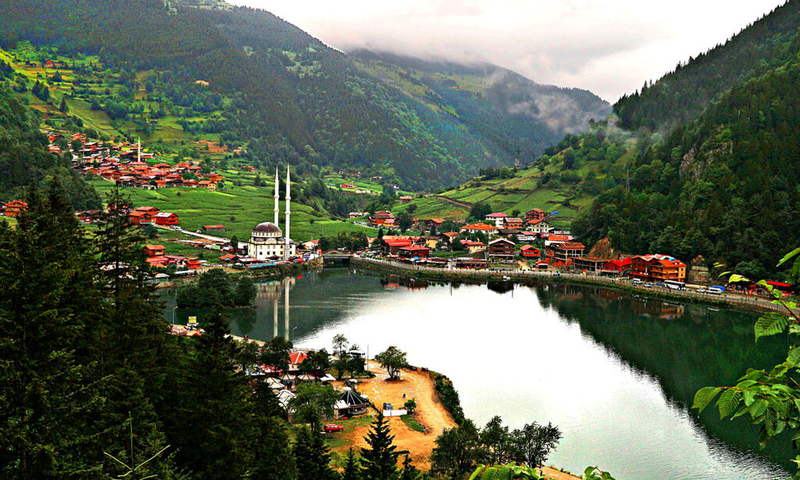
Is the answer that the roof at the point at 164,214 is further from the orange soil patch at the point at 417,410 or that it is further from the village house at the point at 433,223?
the orange soil patch at the point at 417,410

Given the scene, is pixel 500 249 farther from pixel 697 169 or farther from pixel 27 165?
pixel 27 165

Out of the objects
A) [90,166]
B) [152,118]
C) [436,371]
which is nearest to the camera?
[436,371]

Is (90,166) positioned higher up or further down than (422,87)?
further down

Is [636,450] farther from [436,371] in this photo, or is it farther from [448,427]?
[436,371]

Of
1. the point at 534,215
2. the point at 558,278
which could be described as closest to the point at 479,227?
the point at 534,215

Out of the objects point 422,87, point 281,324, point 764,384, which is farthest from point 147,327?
point 422,87

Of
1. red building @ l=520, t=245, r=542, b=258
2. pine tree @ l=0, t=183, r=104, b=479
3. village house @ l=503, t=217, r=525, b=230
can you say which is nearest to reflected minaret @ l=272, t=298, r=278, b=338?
pine tree @ l=0, t=183, r=104, b=479

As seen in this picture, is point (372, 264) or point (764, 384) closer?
point (764, 384)

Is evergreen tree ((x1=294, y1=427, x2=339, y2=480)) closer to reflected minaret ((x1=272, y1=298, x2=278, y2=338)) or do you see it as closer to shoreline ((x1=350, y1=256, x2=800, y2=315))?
reflected minaret ((x1=272, y1=298, x2=278, y2=338))
